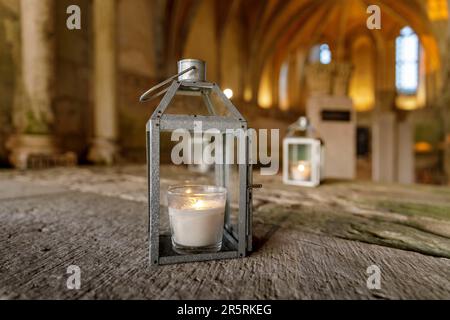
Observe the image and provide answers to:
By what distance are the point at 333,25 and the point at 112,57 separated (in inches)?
505

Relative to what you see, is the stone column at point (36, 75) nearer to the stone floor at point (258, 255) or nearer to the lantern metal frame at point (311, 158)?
the stone floor at point (258, 255)

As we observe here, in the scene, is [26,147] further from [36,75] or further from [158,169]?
[158,169]

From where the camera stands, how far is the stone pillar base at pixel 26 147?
5827 millimetres

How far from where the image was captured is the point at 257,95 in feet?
45.8

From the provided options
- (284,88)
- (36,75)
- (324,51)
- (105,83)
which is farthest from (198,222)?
(324,51)

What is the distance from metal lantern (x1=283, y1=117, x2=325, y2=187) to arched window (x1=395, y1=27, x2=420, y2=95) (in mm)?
13957

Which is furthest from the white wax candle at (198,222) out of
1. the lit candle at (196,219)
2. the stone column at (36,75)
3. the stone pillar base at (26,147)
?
the stone column at (36,75)

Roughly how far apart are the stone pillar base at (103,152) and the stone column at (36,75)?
1.13 m

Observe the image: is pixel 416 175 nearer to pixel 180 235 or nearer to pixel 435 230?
pixel 435 230

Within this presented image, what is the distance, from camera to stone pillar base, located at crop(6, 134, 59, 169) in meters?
5.83

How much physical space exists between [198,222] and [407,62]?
17199 millimetres

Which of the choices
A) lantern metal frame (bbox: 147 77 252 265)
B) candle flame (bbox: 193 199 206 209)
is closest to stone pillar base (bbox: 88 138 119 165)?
lantern metal frame (bbox: 147 77 252 265)

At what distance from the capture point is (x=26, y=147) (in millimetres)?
5977

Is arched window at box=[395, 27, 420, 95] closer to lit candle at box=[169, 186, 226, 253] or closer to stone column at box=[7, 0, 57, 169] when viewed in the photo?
stone column at box=[7, 0, 57, 169]
